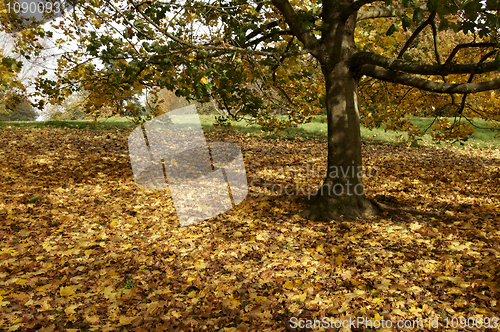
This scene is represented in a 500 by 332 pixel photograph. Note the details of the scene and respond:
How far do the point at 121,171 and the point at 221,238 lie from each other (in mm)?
4667

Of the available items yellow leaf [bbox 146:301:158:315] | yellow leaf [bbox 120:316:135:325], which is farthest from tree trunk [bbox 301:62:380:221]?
yellow leaf [bbox 120:316:135:325]

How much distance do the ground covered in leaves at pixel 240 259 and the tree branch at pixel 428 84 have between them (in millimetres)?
2018

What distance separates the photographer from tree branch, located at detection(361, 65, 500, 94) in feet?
12.7

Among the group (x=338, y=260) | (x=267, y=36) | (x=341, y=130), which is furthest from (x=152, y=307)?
(x=267, y=36)

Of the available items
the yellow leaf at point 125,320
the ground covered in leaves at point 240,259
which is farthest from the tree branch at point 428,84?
the yellow leaf at point 125,320

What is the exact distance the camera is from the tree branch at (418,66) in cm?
381

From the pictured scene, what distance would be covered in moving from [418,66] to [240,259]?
348cm

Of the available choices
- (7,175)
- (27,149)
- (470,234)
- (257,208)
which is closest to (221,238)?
(257,208)

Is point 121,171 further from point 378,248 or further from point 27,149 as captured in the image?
point 378,248

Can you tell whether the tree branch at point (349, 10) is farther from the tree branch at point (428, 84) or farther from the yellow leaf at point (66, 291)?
the yellow leaf at point (66, 291)

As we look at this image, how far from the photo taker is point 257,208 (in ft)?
20.2

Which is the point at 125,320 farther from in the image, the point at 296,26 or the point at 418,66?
the point at 296,26

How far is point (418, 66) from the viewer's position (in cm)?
422

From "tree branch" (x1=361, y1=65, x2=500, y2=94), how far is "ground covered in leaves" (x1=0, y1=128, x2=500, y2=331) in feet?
6.62
